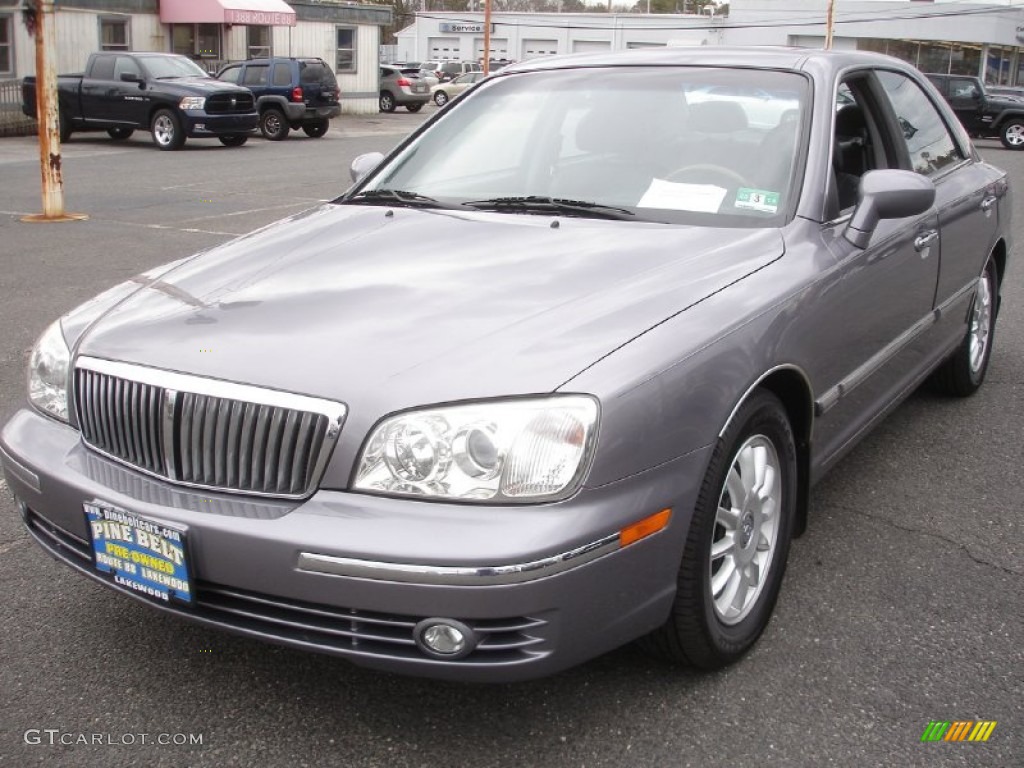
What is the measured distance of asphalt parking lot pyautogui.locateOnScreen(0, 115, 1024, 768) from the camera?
2.57 m

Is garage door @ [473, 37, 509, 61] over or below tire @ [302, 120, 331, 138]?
over

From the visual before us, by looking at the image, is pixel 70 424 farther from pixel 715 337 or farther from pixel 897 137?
pixel 897 137

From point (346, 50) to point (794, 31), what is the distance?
113ft

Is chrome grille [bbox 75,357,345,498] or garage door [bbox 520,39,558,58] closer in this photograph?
chrome grille [bbox 75,357,345,498]

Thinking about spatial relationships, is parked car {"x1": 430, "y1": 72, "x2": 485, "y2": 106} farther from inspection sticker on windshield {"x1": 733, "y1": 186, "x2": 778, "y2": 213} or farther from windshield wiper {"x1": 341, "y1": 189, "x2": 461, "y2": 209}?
inspection sticker on windshield {"x1": 733, "y1": 186, "x2": 778, "y2": 213}

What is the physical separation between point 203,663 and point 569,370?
1313mm

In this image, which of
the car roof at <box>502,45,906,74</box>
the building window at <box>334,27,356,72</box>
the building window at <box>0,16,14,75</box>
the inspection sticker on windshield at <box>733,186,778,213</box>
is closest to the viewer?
the inspection sticker on windshield at <box>733,186,778,213</box>

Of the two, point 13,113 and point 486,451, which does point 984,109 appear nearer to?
point 13,113

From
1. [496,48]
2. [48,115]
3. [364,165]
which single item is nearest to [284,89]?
[48,115]

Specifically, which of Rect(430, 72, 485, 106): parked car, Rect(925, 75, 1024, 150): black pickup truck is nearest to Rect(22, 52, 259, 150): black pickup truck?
Rect(925, 75, 1024, 150): black pickup truck

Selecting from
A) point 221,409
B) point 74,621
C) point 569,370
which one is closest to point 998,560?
point 569,370

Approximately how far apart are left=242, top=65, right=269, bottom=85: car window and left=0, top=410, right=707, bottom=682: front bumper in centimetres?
2316

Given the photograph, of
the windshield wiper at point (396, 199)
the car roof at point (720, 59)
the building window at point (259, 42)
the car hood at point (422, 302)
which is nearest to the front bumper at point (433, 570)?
the car hood at point (422, 302)

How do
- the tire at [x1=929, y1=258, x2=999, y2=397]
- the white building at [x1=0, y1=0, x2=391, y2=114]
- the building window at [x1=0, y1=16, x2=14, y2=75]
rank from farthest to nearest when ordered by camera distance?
the white building at [x1=0, y1=0, x2=391, y2=114] → the building window at [x1=0, y1=16, x2=14, y2=75] → the tire at [x1=929, y1=258, x2=999, y2=397]
